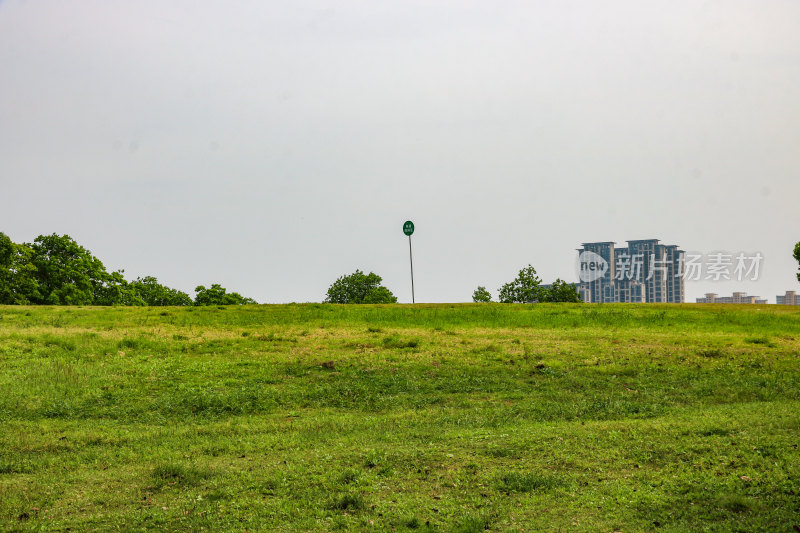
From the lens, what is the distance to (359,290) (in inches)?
3366

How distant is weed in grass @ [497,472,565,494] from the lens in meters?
12.3

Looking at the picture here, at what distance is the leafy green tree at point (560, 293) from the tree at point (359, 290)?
2087cm

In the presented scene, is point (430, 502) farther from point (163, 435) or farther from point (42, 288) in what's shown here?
point (42, 288)

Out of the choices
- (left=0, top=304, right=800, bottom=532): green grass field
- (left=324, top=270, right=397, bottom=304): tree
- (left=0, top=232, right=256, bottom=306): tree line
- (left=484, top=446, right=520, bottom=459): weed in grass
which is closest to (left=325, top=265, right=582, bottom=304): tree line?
(left=324, top=270, right=397, bottom=304): tree

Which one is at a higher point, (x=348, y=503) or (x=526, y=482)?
(x=526, y=482)

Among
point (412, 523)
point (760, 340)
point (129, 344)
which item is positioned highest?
point (129, 344)

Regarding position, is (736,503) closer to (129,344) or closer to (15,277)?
(129,344)

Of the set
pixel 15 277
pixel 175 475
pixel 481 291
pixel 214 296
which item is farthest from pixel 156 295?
pixel 175 475

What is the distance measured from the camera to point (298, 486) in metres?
12.8

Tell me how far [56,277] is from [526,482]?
71270 millimetres

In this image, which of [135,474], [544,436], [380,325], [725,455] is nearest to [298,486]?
[135,474]

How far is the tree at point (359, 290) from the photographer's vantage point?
3302 inches

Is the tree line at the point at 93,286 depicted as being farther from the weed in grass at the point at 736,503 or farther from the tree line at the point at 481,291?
the weed in grass at the point at 736,503

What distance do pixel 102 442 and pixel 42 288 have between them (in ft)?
202
